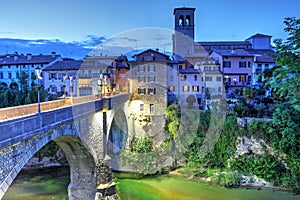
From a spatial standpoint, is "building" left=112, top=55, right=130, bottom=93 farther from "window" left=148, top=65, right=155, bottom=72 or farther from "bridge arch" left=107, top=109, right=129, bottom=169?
"bridge arch" left=107, top=109, right=129, bottom=169

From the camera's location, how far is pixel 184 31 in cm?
4194

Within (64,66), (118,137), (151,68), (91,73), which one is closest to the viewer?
(118,137)

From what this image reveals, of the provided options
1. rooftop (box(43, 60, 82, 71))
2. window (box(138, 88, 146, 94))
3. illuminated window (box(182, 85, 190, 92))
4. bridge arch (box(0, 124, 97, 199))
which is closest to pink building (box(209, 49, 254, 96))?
illuminated window (box(182, 85, 190, 92))

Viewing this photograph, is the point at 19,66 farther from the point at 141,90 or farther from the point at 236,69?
the point at 236,69

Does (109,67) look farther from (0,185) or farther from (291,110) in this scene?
(0,185)

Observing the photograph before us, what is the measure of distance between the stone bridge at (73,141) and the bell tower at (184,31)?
19218 millimetres

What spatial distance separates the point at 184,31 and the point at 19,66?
26207mm

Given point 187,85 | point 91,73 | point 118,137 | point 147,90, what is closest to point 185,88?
point 187,85

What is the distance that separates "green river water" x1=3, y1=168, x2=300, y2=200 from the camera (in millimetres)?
19016

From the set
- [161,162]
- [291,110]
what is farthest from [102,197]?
[291,110]

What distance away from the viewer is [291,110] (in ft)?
70.0

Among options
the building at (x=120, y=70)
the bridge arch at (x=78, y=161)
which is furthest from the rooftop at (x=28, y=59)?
the bridge arch at (x=78, y=161)

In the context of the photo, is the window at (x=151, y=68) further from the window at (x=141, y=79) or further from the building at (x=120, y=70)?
the building at (x=120, y=70)

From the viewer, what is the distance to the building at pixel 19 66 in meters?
41.3
